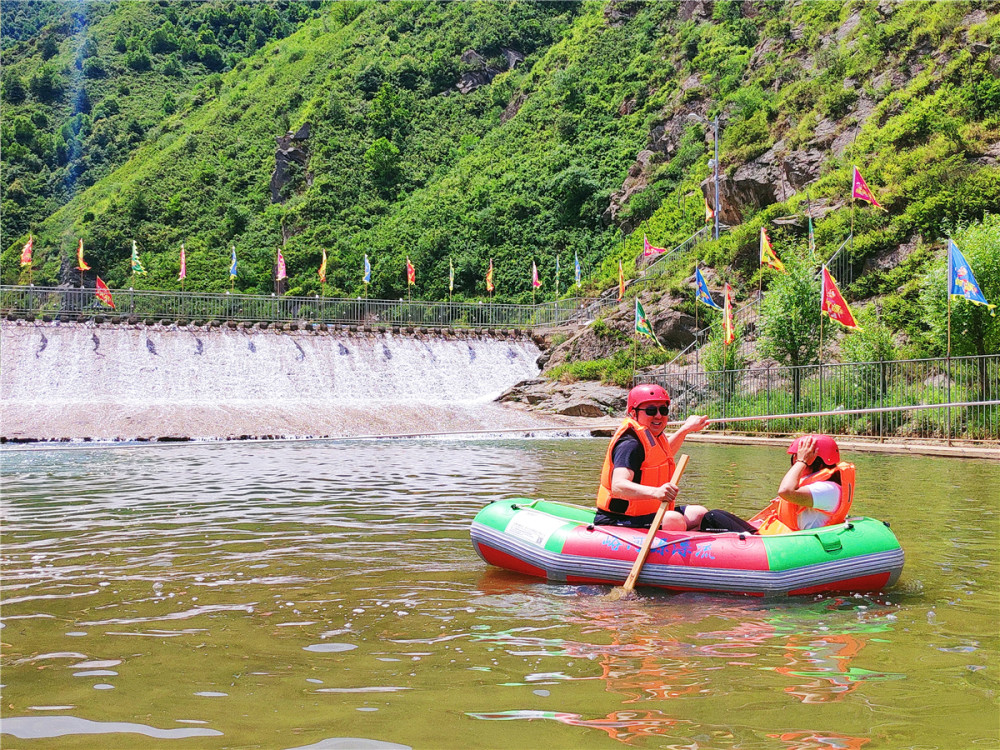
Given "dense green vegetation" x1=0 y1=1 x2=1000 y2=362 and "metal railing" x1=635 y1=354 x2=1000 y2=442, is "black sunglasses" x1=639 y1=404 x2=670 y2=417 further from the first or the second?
"dense green vegetation" x1=0 y1=1 x2=1000 y2=362

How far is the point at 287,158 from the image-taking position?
82312mm

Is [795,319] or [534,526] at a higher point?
[795,319]

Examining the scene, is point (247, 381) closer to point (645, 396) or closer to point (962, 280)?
point (962, 280)

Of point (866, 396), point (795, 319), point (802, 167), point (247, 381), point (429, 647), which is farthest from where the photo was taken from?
point (802, 167)

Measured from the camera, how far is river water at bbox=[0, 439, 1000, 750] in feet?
15.3

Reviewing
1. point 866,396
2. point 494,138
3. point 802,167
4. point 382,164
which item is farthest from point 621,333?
point 382,164

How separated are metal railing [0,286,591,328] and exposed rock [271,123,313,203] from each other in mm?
26345

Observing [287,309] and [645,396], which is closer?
[645,396]

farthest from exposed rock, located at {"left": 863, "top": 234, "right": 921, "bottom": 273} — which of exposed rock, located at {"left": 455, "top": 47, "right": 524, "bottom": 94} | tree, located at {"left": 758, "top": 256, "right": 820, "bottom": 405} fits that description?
exposed rock, located at {"left": 455, "top": 47, "right": 524, "bottom": 94}

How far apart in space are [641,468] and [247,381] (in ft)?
115

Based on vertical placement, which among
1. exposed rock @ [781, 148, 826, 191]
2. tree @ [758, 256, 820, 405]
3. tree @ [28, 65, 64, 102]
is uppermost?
tree @ [28, 65, 64, 102]

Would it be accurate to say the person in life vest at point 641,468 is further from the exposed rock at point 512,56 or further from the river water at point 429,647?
the exposed rock at point 512,56

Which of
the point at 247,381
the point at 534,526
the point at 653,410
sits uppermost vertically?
the point at 247,381

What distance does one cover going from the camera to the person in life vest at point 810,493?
8.43 metres
